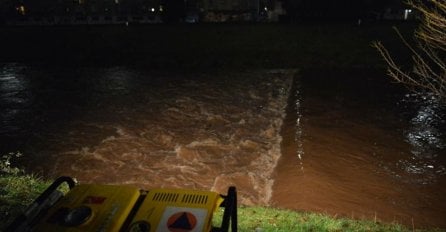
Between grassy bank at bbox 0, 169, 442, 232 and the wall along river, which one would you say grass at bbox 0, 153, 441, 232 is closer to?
grassy bank at bbox 0, 169, 442, 232

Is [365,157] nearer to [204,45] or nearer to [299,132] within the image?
[299,132]

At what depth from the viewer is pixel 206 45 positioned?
2378 cm

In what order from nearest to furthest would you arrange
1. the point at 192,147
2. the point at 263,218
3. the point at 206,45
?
the point at 263,218, the point at 192,147, the point at 206,45

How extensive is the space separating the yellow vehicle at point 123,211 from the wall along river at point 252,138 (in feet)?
16.4

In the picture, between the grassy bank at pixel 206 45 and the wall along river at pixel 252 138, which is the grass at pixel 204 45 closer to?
the grassy bank at pixel 206 45

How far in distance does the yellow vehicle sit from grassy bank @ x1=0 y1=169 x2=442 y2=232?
244 cm

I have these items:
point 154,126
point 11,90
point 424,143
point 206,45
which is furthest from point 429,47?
point 11,90

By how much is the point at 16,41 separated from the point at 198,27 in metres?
12.5

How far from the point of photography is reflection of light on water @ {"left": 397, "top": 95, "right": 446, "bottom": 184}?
8969mm

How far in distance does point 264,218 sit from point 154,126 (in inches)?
278

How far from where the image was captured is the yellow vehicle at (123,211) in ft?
8.77

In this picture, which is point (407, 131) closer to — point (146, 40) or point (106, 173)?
point (106, 173)

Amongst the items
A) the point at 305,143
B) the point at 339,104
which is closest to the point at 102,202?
the point at 305,143

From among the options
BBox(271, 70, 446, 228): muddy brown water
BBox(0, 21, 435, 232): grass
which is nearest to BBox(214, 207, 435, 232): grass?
BBox(271, 70, 446, 228): muddy brown water
